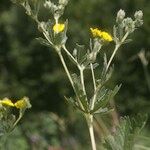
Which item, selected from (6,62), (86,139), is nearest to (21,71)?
(6,62)

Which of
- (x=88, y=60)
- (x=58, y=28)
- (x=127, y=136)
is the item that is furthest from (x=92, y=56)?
(x=127, y=136)

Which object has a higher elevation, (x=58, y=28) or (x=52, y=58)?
(x=58, y=28)

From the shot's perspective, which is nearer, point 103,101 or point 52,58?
point 103,101

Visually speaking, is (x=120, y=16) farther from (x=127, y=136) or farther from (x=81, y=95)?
(x=127, y=136)

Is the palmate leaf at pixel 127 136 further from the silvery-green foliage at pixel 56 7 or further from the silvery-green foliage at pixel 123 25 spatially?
the silvery-green foliage at pixel 56 7

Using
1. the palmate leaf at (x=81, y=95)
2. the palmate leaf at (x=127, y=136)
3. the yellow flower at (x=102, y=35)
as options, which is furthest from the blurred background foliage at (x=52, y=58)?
the palmate leaf at (x=127, y=136)

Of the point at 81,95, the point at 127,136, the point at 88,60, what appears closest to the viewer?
the point at 127,136

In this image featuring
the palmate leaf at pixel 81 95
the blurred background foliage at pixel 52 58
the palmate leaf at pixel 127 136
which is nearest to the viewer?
the palmate leaf at pixel 127 136

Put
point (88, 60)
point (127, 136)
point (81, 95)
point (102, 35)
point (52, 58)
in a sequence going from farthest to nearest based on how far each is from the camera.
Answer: point (52, 58)
point (102, 35)
point (88, 60)
point (81, 95)
point (127, 136)
